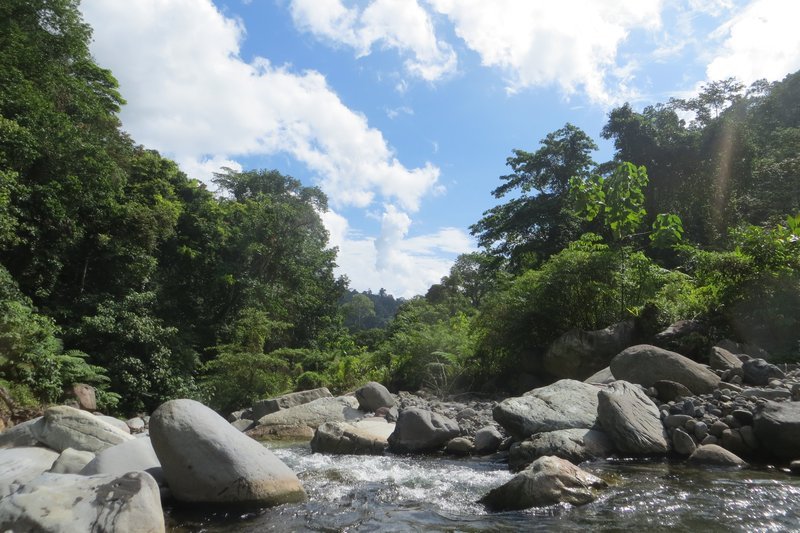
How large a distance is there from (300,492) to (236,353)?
12664 mm

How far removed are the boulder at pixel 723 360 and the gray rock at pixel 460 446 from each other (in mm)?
4652

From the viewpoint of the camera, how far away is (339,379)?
19.8 metres

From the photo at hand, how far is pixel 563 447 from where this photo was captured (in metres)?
6.74

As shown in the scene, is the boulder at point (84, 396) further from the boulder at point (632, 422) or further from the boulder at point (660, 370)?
the boulder at point (660, 370)

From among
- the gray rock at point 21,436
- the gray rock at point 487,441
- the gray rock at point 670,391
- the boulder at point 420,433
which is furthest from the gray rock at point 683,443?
the gray rock at point 21,436

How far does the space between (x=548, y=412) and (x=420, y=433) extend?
2.18m

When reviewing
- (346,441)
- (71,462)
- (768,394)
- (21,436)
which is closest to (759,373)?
(768,394)

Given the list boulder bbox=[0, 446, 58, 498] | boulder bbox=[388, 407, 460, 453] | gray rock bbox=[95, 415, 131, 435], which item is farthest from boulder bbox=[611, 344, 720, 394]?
boulder bbox=[0, 446, 58, 498]

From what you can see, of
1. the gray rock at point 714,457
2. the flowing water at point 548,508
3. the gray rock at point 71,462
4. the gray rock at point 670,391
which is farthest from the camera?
the gray rock at point 670,391

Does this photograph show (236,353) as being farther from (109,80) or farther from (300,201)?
(300,201)

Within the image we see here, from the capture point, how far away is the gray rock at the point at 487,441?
822 centimetres

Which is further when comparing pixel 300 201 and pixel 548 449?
pixel 300 201

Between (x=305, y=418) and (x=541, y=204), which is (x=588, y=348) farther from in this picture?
(x=541, y=204)

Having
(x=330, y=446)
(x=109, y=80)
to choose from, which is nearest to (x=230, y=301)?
(x=109, y=80)
